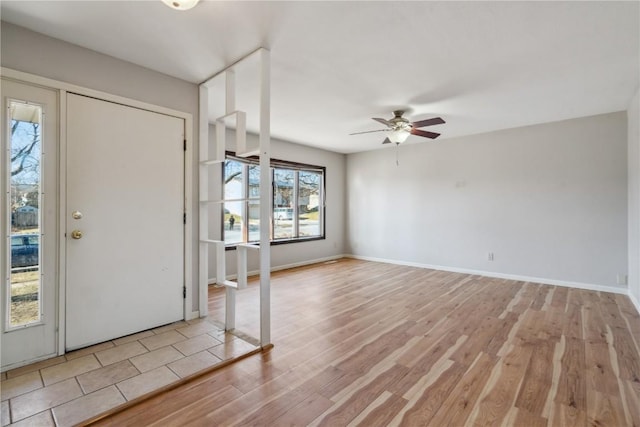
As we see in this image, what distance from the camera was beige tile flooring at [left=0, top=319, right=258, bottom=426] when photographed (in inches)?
69.1

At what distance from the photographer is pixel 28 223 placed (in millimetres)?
2260

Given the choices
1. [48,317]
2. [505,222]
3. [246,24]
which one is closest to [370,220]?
[505,222]

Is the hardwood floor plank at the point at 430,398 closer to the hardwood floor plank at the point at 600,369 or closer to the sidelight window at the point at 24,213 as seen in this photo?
the hardwood floor plank at the point at 600,369

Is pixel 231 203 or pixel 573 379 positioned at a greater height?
pixel 231 203

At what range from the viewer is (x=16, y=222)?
2.21 meters

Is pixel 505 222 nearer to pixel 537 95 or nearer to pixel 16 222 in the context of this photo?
pixel 537 95

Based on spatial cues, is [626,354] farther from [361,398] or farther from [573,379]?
[361,398]

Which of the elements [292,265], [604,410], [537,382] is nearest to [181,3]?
[537,382]

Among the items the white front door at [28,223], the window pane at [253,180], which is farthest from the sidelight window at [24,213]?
the window pane at [253,180]

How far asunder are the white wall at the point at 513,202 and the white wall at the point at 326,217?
76 cm

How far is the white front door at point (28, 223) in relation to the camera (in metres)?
2.16

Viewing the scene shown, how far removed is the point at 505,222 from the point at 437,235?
1.17 metres

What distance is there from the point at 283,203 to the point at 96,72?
3.82 m

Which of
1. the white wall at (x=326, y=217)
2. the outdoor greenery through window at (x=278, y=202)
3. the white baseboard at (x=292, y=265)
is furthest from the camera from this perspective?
the outdoor greenery through window at (x=278, y=202)
